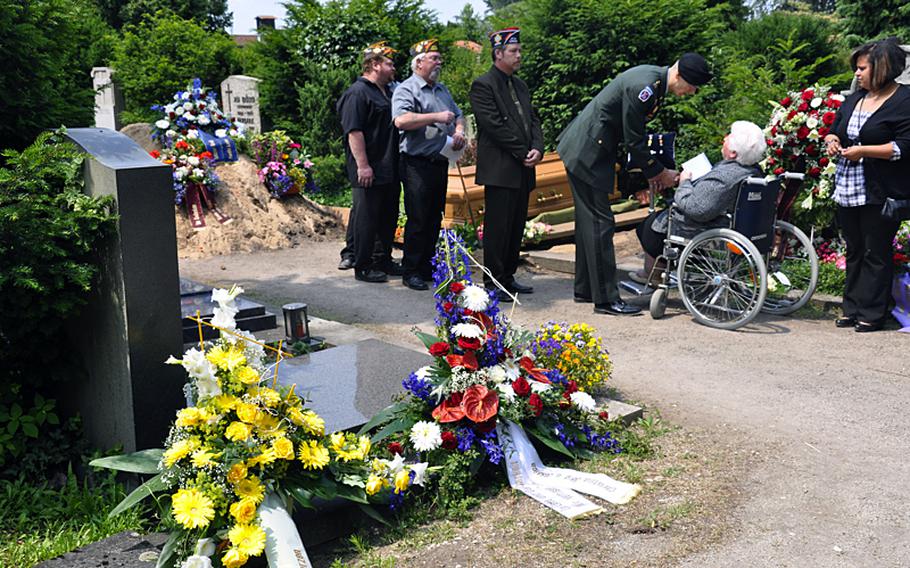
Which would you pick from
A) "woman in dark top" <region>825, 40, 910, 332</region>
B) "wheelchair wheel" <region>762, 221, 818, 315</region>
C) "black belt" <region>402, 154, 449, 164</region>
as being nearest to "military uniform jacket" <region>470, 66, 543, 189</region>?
"black belt" <region>402, 154, 449, 164</region>

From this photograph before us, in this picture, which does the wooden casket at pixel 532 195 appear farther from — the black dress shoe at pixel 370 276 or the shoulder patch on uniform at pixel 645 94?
the shoulder patch on uniform at pixel 645 94

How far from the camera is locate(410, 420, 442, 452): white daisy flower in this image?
3477mm

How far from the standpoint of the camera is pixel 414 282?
24.6 ft

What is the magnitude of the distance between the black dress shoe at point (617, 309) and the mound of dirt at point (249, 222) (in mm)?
4352

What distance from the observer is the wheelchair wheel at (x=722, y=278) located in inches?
228

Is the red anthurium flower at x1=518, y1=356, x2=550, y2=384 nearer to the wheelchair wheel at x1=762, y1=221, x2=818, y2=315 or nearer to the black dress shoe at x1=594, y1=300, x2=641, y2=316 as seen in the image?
the black dress shoe at x1=594, y1=300, x2=641, y2=316

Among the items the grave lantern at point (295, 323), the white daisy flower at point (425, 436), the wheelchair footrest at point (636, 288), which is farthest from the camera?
the wheelchair footrest at point (636, 288)

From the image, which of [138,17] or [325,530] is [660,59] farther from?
[138,17]

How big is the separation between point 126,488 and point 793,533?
258cm

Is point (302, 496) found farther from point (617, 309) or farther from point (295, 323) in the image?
point (617, 309)

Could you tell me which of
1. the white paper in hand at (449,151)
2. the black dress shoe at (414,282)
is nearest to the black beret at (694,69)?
the white paper in hand at (449,151)

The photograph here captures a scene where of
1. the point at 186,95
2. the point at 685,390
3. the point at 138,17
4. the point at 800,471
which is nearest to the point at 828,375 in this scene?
the point at 685,390

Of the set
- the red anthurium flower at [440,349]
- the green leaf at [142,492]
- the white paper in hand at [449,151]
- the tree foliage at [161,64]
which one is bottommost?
the green leaf at [142,492]

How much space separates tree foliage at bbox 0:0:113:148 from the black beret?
383cm
